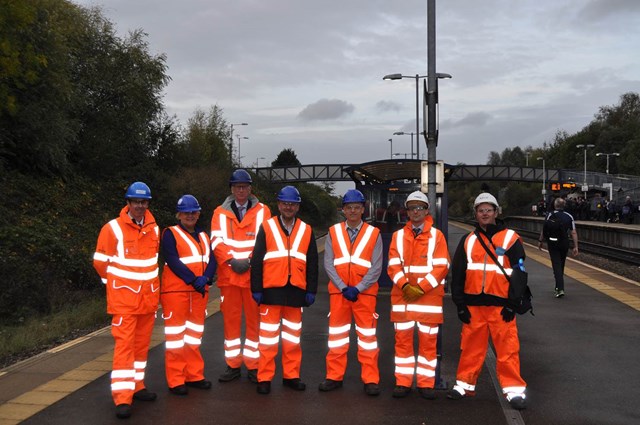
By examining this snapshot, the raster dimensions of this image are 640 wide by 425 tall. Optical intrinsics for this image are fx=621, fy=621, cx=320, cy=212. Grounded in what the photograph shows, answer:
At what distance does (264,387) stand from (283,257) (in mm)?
1215

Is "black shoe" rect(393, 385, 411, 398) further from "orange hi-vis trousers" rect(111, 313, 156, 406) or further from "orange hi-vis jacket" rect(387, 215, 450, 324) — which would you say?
"orange hi-vis trousers" rect(111, 313, 156, 406)

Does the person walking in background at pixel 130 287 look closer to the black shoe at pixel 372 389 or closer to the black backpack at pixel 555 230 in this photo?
the black shoe at pixel 372 389

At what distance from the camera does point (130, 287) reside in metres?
5.41

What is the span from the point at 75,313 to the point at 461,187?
10938cm

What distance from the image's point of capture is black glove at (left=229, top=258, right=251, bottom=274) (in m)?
6.11

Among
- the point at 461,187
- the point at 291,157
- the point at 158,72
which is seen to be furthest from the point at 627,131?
the point at 158,72

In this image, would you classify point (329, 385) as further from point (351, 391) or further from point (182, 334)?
point (182, 334)

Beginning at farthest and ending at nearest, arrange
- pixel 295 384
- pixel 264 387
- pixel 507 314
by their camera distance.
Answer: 1. pixel 295 384
2. pixel 264 387
3. pixel 507 314

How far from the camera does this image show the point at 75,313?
9.97 m

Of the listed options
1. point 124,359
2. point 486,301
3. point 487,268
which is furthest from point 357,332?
point 124,359

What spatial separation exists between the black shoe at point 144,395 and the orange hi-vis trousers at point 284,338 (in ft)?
3.24

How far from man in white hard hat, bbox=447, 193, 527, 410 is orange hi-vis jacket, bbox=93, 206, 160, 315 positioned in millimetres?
2743

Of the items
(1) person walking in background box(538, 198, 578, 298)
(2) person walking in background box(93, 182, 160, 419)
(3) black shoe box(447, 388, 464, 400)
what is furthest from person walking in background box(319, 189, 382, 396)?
(1) person walking in background box(538, 198, 578, 298)

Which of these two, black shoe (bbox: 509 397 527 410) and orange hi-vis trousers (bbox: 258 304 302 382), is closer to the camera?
black shoe (bbox: 509 397 527 410)
